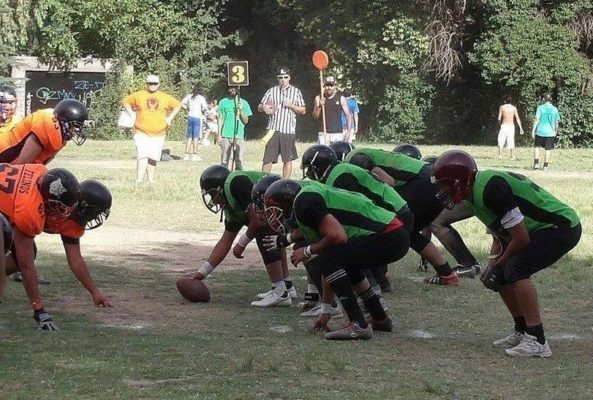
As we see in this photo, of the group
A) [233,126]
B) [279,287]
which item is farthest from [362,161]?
[233,126]

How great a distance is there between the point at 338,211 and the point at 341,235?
0.37 m

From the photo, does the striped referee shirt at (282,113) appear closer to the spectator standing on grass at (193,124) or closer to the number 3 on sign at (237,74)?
the number 3 on sign at (237,74)

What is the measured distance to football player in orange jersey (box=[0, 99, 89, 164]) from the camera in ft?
34.4

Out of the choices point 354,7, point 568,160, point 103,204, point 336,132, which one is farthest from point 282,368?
point 354,7

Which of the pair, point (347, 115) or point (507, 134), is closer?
point (347, 115)

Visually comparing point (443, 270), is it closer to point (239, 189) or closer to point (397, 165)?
point (397, 165)

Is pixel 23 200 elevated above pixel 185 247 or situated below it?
above

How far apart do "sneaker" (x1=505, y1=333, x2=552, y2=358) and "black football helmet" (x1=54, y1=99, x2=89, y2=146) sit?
4364mm

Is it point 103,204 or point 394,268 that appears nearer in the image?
point 103,204

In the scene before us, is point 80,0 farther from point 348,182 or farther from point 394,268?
point 348,182

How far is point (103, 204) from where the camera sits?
30.9 ft

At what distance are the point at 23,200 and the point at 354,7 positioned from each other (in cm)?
4103

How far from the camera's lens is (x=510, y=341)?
9.02m

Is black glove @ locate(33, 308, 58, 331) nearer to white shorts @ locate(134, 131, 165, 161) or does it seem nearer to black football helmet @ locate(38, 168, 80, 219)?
black football helmet @ locate(38, 168, 80, 219)
